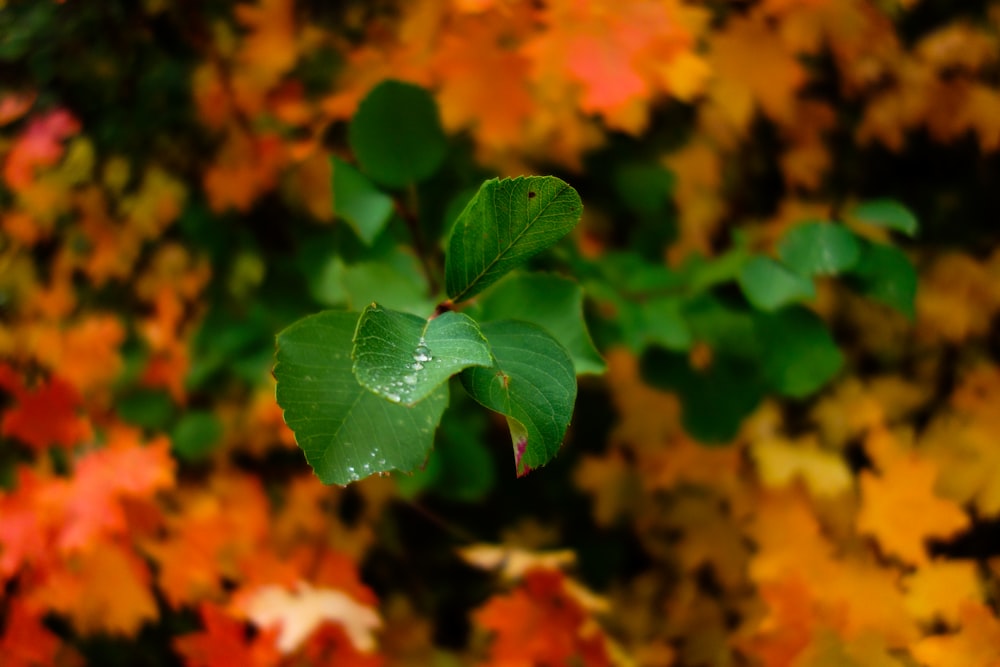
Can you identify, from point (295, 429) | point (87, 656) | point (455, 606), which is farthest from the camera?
point (455, 606)

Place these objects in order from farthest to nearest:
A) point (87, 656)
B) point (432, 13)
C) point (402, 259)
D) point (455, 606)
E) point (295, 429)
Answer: point (455, 606)
point (87, 656)
point (432, 13)
point (402, 259)
point (295, 429)

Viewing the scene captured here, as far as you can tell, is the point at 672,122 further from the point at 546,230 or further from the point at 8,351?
the point at 8,351

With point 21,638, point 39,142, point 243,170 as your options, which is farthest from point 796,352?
point 39,142

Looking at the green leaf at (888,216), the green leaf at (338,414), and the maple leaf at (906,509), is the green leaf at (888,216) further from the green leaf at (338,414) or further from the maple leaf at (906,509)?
the green leaf at (338,414)

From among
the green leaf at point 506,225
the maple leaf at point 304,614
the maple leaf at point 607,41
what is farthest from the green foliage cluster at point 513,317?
the maple leaf at point 304,614

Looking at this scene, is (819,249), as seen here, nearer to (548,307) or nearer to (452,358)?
(548,307)

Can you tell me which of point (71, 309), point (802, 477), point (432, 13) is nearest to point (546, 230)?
point (432, 13)
